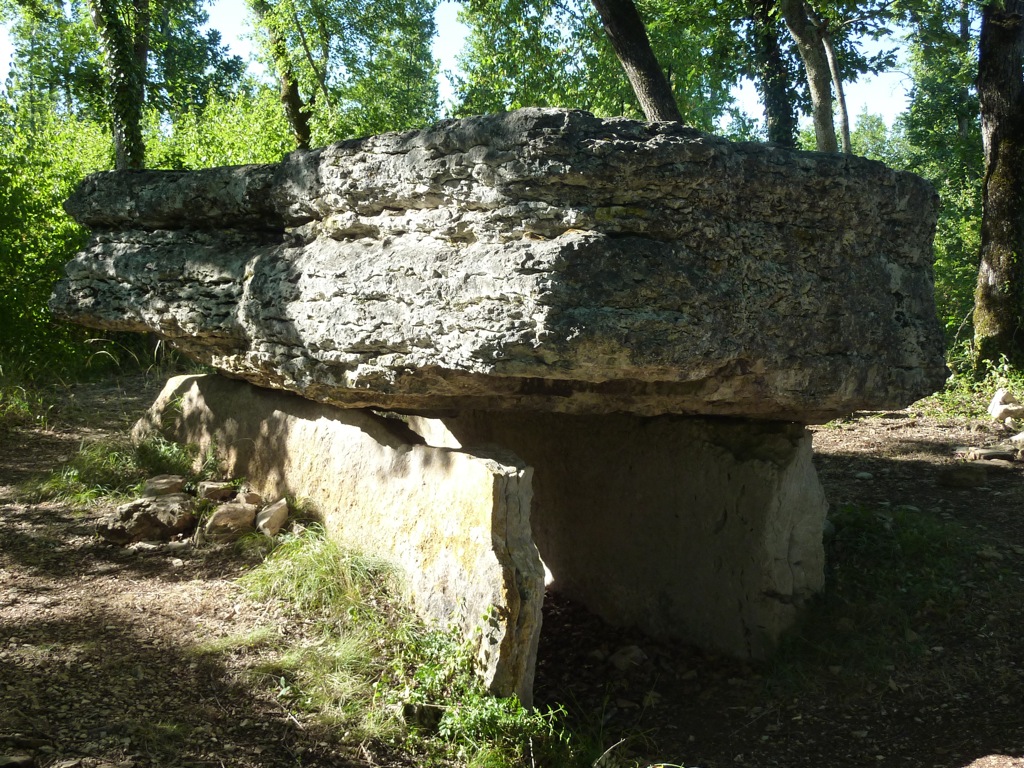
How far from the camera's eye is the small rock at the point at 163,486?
A: 4836mm

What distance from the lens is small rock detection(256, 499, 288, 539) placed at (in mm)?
4465

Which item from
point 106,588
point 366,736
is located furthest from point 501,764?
point 106,588

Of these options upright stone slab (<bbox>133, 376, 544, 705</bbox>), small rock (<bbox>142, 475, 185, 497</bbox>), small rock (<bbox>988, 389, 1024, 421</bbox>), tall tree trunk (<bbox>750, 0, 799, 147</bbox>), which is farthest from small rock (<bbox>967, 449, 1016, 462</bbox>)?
tall tree trunk (<bbox>750, 0, 799, 147</bbox>)

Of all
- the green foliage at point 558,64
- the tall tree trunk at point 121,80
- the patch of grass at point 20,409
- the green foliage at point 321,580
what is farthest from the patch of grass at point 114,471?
the green foliage at point 558,64

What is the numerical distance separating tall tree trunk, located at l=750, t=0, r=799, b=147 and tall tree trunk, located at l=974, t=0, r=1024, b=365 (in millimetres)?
4016

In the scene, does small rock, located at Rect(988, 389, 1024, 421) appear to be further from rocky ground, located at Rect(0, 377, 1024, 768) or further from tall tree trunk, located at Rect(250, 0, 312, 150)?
tall tree trunk, located at Rect(250, 0, 312, 150)

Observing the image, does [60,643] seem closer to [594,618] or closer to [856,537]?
[594,618]

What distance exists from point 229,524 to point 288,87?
10320mm

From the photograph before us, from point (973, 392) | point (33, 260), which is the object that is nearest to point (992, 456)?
point (973, 392)

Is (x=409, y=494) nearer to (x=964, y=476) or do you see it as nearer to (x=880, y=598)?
(x=880, y=598)

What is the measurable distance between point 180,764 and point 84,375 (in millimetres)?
6066

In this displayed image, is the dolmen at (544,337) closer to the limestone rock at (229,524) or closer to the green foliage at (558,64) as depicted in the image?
the limestone rock at (229,524)

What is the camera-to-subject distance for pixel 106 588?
4.05m

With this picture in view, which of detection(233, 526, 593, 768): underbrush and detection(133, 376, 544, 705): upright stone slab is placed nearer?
detection(233, 526, 593, 768): underbrush
